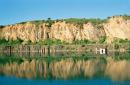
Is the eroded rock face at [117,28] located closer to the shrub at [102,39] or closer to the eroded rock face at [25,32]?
the shrub at [102,39]

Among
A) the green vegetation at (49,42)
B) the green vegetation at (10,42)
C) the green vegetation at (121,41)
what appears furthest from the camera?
the green vegetation at (10,42)

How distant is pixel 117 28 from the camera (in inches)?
5281

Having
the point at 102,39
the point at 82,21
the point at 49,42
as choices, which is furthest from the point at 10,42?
the point at 102,39

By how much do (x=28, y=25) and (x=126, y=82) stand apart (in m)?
108

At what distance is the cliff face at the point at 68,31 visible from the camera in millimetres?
133125

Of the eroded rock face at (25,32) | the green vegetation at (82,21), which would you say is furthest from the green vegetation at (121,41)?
the eroded rock face at (25,32)

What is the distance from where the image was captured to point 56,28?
142750 millimetres

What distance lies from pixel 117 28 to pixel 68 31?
1755cm

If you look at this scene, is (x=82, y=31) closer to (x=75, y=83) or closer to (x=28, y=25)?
(x=28, y=25)

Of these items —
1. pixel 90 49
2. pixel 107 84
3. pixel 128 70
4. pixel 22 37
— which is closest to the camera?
pixel 107 84

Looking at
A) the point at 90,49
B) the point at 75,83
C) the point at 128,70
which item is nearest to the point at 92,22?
the point at 90,49

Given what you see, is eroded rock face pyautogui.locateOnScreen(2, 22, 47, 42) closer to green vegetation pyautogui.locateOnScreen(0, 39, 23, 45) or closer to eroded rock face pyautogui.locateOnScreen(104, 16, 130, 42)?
green vegetation pyautogui.locateOnScreen(0, 39, 23, 45)

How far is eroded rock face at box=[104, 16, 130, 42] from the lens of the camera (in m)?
131

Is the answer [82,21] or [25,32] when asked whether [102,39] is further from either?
[25,32]
